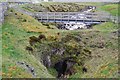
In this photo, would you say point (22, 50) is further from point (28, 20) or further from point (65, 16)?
point (65, 16)

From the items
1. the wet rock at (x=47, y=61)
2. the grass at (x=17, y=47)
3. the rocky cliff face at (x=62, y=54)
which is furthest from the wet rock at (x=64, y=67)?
the grass at (x=17, y=47)

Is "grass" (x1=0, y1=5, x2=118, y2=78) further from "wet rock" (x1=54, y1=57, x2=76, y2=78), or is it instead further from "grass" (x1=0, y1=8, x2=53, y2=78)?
"wet rock" (x1=54, y1=57, x2=76, y2=78)

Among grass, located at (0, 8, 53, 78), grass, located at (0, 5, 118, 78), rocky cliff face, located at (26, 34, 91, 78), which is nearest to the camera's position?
grass, located at (0, 8, 53, 78)

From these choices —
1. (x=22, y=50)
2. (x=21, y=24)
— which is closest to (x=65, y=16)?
(x=21, y=24)

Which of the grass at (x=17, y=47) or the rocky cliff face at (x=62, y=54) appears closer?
the grass at (x=17, y=47)

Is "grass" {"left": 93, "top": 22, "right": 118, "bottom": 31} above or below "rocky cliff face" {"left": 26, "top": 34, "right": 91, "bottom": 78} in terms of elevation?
below

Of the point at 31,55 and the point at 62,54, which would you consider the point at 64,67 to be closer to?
the point at 62,54

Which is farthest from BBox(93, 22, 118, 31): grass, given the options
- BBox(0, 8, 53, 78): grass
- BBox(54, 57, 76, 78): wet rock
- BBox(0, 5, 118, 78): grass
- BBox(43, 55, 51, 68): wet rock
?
BBox(43, 55, 51, 68): wet rock

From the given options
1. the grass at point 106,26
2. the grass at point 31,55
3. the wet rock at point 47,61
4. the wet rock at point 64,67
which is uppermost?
the grass at point 31,55

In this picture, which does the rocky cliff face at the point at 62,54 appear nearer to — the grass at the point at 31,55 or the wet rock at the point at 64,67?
the wet rock at the point at 64,67

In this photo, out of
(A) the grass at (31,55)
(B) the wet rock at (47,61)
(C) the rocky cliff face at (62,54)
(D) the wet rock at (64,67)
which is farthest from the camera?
(B) the wet rock at (47,61)

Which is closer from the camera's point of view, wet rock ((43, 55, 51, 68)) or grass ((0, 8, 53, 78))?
grass ((0, 8, 53, 78))

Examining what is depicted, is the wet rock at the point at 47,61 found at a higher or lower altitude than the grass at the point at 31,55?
lower
